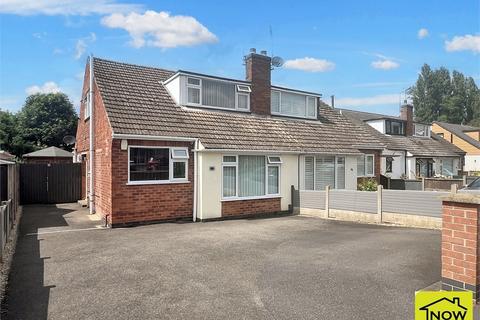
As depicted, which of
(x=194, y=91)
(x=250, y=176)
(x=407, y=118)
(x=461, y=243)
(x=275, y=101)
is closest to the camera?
(x=461, y=243)

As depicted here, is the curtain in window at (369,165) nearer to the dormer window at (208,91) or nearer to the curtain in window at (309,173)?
the curtain in window at (309,173)

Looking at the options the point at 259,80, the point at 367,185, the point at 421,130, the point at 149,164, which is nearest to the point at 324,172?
the point at 367,185

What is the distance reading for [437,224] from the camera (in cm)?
1076

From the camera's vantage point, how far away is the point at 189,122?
43.9 feet

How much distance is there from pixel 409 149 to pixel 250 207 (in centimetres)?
1973

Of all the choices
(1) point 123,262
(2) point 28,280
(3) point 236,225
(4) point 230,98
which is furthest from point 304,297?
(4) point 230,98

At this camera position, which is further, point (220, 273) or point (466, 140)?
point (466, 140)

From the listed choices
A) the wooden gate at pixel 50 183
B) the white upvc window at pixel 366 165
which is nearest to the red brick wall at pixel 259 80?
the white upvc window at pixel 366 165

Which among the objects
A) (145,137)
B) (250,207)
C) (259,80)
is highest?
(259,80)

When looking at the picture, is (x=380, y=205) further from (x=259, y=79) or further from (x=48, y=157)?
(x=48, y=157)

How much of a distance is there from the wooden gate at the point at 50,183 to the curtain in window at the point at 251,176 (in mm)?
8583

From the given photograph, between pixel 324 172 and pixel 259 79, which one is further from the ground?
pixel 259 79

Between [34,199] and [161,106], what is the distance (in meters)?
8.19

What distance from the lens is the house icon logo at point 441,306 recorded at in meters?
2.82
